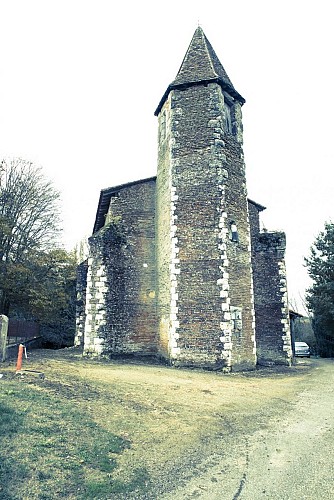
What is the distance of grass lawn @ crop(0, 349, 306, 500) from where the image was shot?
197 inches

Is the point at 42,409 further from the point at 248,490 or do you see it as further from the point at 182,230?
the point at 182,230

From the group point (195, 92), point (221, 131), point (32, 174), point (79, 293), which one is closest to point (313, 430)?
point (221, 131)

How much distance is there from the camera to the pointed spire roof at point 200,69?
18400 mm

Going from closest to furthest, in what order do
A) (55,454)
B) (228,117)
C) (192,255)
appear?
(55,454) < (192,255) < (228,117)

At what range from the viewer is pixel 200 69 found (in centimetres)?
1912

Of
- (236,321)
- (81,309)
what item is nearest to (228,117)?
(236,321)

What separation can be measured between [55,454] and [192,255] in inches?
450

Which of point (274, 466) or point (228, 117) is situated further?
point (228, 117)

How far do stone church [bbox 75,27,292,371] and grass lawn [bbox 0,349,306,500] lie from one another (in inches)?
129

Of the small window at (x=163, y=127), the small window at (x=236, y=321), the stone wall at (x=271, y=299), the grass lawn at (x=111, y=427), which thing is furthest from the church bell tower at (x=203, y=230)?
the stone wall at (x=271, y=299)

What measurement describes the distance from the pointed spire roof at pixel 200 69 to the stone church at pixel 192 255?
0.20 feet

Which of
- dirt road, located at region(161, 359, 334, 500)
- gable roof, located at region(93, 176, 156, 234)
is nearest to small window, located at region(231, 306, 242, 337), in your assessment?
dirt road, located at region(161, 359, 334, 500)

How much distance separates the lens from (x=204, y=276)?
15.9 m

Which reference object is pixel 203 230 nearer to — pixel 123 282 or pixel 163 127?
pixel 123 282
